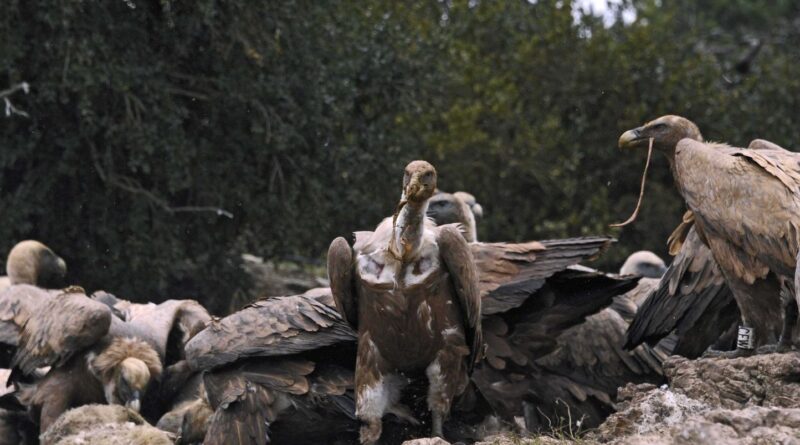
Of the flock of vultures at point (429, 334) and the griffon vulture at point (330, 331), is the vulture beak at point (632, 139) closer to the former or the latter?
the flock of vultures at point (429, 334)

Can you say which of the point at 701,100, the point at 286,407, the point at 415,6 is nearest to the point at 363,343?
the point at 286,407

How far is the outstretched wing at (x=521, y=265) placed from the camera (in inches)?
264

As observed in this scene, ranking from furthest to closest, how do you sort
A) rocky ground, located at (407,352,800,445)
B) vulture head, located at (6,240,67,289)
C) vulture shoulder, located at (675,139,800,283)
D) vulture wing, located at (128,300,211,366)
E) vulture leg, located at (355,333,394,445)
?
vulture head, located at (6,240,67,289) → vulture wing, located at (128,300,211,366) → vulture leg, located at (355,333,394,445) → vulture shoulder, located at (675,139,800,283) → rocky ground, located at (407,352,800,445)

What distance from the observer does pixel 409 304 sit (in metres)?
5.94

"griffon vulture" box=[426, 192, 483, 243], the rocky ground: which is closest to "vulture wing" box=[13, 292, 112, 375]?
"griffon vulture" box=[426, 192, 483, 243]

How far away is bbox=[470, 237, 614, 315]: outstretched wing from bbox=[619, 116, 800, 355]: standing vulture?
676mm

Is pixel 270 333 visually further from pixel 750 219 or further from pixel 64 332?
pixel 750 219

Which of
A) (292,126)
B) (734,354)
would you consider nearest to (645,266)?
(292,126)

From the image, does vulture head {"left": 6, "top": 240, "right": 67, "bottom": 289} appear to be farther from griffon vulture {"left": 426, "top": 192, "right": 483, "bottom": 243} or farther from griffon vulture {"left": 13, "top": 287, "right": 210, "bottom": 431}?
griffon vulture {"left": 426, "top": 192, "right": 483, "bottom": 243}

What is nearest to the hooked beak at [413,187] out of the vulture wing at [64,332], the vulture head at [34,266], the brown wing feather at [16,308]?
the vulture wing at [64,332]

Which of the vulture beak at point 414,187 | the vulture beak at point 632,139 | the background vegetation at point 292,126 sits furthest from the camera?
the background vegetation at point 292,126

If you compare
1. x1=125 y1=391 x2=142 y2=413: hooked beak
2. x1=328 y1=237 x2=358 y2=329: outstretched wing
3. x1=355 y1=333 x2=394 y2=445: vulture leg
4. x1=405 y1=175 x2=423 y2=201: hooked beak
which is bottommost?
x1=125 y1=391 x2=142 y2=413: hooked beak

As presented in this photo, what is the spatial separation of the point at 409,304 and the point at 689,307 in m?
1.77

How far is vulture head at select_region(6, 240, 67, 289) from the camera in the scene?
984 cm
